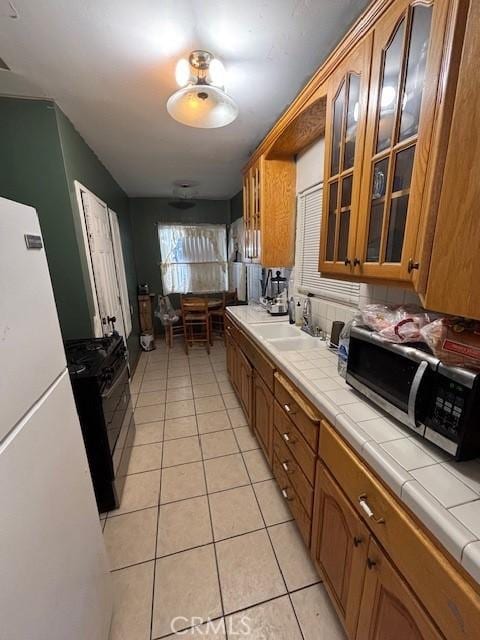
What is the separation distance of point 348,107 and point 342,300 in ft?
3.37

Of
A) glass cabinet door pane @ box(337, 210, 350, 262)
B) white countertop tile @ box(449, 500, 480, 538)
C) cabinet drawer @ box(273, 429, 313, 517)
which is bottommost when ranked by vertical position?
cabinet drawer @ box(273, 429, 313, 517)

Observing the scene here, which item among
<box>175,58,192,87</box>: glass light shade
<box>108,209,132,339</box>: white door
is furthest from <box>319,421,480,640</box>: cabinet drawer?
<box>108,209,132,339</box>: white door

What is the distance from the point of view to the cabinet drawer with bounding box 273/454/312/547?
4.00 feet

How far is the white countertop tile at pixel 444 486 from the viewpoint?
620mm

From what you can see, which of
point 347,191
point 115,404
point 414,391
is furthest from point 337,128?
point 115,404

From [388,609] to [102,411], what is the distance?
1.39m

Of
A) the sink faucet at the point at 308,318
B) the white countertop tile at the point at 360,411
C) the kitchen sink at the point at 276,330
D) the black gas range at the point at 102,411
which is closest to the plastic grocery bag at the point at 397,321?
the white countertop tile at the point at 360,411

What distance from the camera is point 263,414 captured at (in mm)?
1814

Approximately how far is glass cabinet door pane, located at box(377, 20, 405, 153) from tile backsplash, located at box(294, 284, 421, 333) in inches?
22.9

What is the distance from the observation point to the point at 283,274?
2707 mm

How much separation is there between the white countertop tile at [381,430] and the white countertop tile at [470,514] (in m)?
0.23

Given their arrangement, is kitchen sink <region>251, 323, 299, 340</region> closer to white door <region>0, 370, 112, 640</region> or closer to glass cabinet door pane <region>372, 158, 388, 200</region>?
glass cabinet door pane <region>372, 158, 388, 200</region>

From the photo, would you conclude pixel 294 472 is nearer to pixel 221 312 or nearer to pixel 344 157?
pixel 344 157

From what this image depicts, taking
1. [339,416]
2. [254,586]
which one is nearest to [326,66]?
[339,416]
